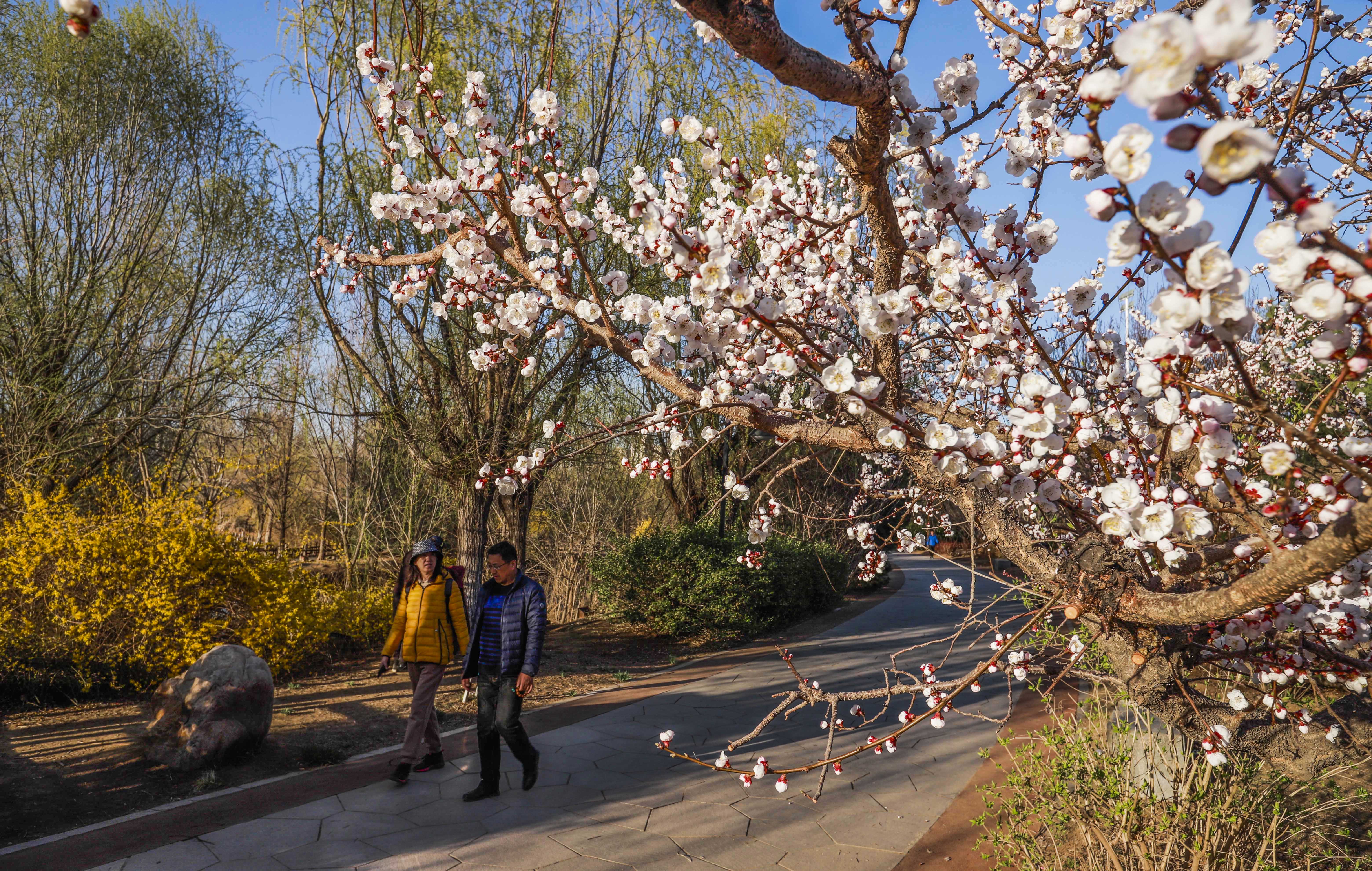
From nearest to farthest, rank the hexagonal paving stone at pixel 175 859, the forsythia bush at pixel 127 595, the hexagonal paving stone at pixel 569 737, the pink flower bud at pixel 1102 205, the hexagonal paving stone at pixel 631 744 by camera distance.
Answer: the pink flower bud at pixel 1102 205 < the hexagonal paving stone at pixel 175 859 < the hexagonal paving stone at pixel 631 744 < the hexagonal paving stone at pixel 569 737 < the forsythia bush at pixel 127 595

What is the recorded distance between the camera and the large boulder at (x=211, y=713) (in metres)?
4.69

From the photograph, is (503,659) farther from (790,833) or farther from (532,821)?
(790,833)

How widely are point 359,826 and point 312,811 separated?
372mm

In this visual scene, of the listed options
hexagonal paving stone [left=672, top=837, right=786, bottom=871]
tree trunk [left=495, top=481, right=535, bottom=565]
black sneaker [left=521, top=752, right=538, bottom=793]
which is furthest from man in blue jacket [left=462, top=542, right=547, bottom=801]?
tree trunk [left=495, top=481, right=535, bottom=565]

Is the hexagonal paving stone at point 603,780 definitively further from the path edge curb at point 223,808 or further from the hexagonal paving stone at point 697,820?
the path edge curb at point 223,808

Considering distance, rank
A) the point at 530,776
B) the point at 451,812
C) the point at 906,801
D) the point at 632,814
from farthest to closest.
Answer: the point at 530,776 < the point at 906,801 < the point at 632,814 < the point at 451,812

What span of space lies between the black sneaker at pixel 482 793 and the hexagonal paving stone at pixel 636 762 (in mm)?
819

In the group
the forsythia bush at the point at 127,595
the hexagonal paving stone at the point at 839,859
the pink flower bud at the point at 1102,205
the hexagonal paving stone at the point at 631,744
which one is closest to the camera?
the pink flower bud at the point at 1102,205

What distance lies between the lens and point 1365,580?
104 inches

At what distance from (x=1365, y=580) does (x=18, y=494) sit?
965cm

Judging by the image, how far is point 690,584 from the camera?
392 inches

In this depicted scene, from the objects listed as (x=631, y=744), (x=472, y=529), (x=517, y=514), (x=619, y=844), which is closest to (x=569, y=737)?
(x=631, y=744)

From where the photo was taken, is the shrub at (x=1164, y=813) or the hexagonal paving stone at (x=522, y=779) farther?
the hexagonal paving stone at (x=522, y=779)

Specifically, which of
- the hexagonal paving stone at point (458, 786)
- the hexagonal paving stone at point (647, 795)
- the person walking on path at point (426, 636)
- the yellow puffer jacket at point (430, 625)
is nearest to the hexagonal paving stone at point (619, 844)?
the hexagonal paving stone at point (647, 795)
